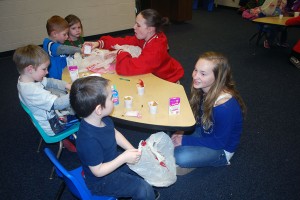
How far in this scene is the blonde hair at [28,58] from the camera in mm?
1955

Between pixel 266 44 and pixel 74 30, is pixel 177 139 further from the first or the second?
pixel 266 44

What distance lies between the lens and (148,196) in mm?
1612

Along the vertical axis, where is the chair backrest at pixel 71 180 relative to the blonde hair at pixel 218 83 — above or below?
Answer: below

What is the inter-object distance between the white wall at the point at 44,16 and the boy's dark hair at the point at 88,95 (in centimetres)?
458

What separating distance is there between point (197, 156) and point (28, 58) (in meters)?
1.65

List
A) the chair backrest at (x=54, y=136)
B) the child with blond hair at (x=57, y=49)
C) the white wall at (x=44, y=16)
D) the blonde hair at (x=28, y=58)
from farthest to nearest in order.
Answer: the white wall at (x=44, y=16)
the child with blond hair at (x=57, y=49)
the chair backrest at (x=54, y=136)
the blonde hair at (x=28, y=58)

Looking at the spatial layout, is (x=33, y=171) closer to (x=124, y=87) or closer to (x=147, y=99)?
(x=124, y=87)

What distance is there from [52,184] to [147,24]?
1862mm

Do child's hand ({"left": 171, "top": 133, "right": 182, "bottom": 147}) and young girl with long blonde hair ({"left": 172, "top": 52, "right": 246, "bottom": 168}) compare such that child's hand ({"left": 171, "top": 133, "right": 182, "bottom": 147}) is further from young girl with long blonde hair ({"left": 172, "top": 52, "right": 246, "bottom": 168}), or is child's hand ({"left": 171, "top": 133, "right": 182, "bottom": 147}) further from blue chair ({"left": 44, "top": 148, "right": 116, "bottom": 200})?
blue chair ({"left": 44, "top": 148, "right": 116, "bottom": 200})

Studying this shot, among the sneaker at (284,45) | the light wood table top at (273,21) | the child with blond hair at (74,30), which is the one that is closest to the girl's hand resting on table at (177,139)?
the child with blond hair at (74,30)

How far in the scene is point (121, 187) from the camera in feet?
5.16

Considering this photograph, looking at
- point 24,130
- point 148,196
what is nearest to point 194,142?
point 148,196

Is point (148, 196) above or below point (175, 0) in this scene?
below

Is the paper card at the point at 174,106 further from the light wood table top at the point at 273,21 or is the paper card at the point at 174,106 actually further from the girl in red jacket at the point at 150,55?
the light wood table top at the point at 273,21
